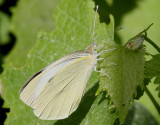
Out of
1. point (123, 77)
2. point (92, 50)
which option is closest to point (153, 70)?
point (123, 77)

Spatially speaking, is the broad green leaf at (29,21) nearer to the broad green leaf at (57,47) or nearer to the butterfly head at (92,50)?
→ the broad green leaf at (57,47)

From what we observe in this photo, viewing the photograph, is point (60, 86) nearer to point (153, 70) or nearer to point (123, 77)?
point (123, 77)

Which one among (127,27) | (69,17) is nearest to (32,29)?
(127,27)

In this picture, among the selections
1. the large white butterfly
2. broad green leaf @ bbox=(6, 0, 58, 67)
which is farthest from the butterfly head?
broad green leaf @ bbox=(6, 0, 58, 67)

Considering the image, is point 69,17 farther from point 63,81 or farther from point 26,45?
point 26,45

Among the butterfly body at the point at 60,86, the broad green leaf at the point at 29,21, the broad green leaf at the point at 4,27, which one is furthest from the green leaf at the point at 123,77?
the broad green leaf at the point at 4,27
